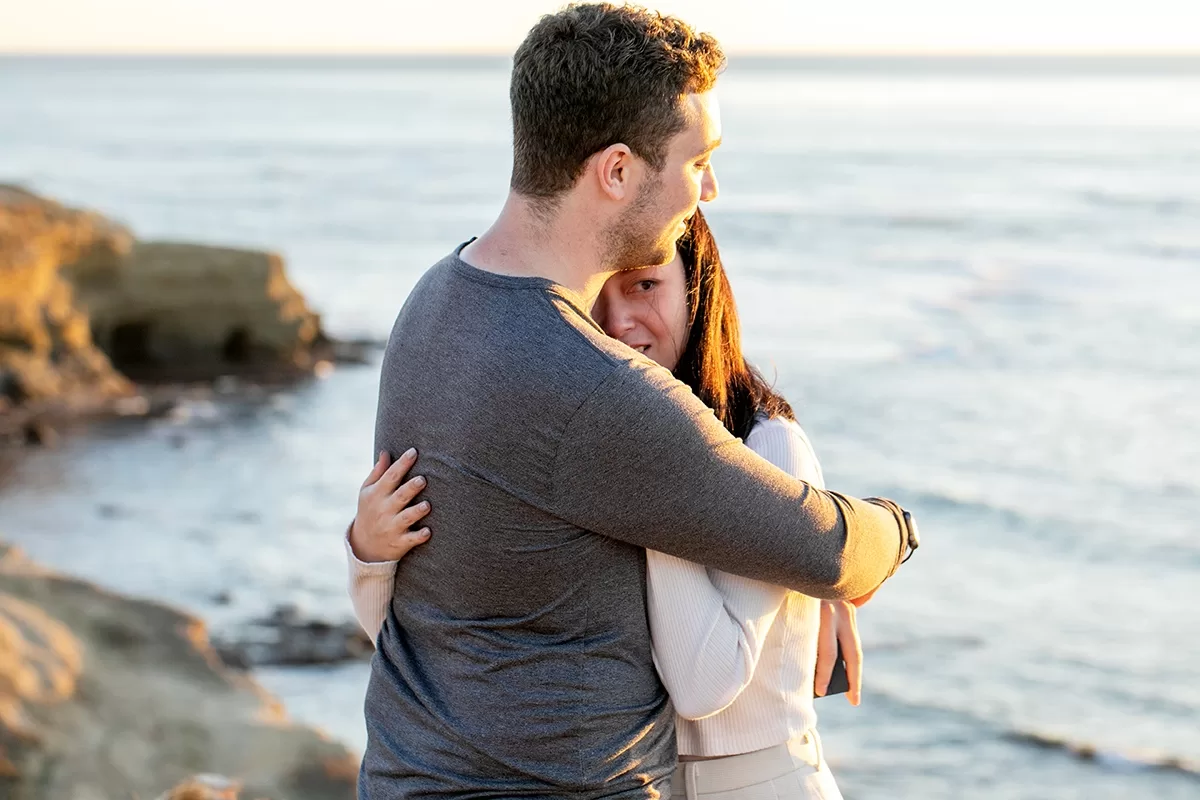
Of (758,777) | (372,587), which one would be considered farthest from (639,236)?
(758,777)

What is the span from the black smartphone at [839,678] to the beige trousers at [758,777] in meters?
0.29

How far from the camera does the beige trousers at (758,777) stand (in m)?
2.71

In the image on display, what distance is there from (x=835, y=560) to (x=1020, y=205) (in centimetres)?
4526

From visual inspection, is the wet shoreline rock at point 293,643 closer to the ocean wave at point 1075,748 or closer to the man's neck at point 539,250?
the ocean wave at point 1075,748

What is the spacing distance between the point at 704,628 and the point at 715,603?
0.05 m

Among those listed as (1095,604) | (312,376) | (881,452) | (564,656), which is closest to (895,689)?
(1095,604)

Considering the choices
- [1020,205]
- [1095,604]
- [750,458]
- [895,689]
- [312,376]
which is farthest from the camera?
[1020,205]

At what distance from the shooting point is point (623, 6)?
2354mm

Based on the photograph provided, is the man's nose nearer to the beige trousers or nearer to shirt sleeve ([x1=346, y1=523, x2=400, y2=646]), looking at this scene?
shirt sleeve ([x1=346, y1=523, x2=400, y2=646])

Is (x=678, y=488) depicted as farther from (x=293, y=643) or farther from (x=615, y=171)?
(x=293, y=643)

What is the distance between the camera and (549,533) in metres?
2.35

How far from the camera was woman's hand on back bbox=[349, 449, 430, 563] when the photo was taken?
2484 millimetres

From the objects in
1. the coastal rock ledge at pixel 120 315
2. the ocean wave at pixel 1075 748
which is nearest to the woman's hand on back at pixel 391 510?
the ocean wave at pixel 1075 748

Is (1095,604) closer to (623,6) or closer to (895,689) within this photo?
(895,689)
